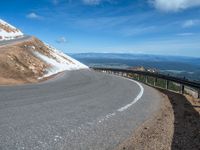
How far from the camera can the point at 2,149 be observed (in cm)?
564

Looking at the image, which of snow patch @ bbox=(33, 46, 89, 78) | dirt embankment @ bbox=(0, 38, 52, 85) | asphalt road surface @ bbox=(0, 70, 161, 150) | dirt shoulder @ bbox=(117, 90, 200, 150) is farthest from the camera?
snow patch @ bbox=(33, 46, 89, 78)

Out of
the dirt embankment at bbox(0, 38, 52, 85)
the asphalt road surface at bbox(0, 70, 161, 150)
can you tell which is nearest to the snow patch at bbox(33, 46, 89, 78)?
the dirt embankment at bbox(0, 38, 52, 85)

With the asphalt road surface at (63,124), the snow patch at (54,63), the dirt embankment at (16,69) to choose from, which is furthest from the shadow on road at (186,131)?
the snow patch at (54,63)

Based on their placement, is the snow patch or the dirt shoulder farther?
the snow patch

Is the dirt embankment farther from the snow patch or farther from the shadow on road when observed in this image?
the shadow on road

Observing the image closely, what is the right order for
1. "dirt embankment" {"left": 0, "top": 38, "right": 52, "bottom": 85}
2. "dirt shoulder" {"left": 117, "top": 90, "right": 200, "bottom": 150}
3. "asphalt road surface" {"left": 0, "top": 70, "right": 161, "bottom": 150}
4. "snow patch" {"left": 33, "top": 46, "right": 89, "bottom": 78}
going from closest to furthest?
1. "asphalt road surface" {"left": 0, "top": 70, "right": 161, "bottom": 150}
2. "dirt shoulder" {"left": 117, "top": 90, "right": 200, "bottom": 150}
3. "dirt embankment" {"left": 0, "top": 38, "right": 52, "bottom": 85}
4. "snow patch" {"left": 33, "top": 46, "right": 89, "bottom": 78}

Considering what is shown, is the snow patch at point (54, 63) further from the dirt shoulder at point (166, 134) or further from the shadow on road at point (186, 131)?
the dirt shoulder at point (166, 134)

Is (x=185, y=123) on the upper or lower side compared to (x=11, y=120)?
lower

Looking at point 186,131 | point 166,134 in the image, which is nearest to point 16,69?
point 186,131

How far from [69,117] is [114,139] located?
2.24m

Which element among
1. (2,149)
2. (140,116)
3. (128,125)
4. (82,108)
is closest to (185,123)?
(140,116)

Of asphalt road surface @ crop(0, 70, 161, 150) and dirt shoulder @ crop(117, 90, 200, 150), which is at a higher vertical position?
asphalt road surface @ crop(0, 70, 161, 150)

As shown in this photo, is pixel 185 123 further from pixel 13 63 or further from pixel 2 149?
pixel 13 63

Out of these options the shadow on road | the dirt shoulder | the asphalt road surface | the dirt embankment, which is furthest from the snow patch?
the dirt shoulder
